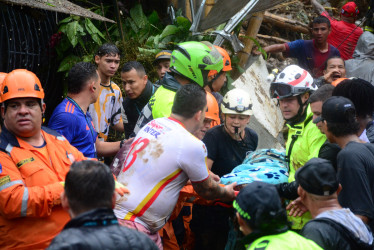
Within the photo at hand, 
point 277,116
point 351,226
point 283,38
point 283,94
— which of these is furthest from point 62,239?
point 283,38

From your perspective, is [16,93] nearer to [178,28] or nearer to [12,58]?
[12,58]

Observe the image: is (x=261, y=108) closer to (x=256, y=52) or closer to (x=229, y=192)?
(x=256, y=52)

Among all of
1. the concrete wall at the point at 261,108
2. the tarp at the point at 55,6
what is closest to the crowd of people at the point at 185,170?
the tarp at the point at 55,6

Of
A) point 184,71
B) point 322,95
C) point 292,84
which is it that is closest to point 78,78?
point 184,71

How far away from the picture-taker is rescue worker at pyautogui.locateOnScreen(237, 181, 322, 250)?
257cm

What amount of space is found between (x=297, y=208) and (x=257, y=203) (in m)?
1.36

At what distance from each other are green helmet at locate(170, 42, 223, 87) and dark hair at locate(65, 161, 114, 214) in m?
2.53

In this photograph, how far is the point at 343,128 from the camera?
12.0ft

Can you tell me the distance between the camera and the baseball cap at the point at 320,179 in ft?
10.1

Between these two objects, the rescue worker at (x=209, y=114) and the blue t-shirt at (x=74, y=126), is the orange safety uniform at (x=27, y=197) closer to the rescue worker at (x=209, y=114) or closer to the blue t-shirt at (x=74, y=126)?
the blue t-shirt at (x=74, y=126)

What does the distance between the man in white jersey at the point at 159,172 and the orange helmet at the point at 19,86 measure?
99 centimetres

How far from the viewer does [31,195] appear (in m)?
3.45

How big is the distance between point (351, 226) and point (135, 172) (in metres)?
1.68

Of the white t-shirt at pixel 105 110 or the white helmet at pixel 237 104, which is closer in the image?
the white helmet at pixel 237 104
